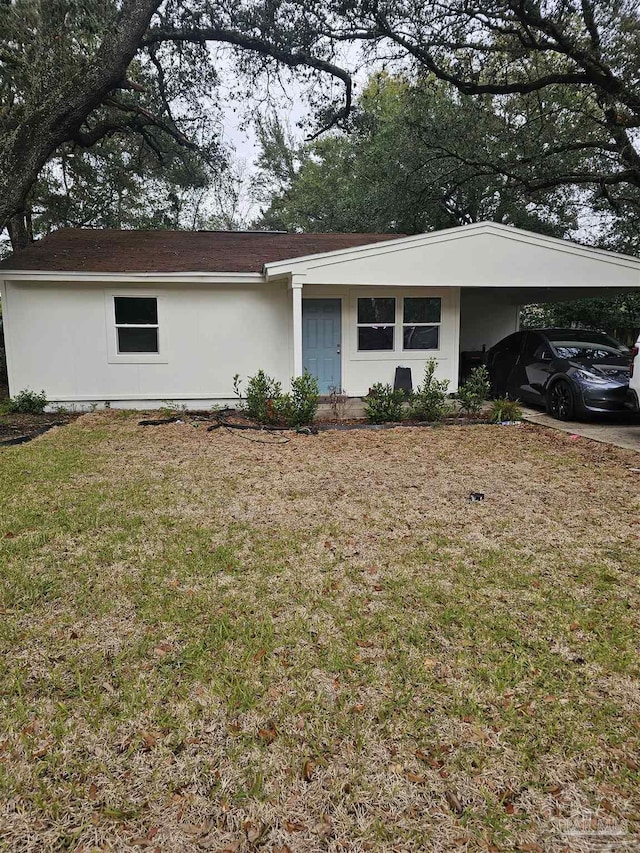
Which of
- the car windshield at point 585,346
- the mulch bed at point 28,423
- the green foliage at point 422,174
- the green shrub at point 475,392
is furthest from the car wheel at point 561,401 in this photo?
the mulch bed at point 28,423

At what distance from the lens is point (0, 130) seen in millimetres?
8930

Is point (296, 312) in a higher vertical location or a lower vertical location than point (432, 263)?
lower

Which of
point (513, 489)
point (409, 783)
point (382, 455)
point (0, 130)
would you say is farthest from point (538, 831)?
point (0, 130)

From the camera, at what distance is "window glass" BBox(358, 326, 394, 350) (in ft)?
35.7

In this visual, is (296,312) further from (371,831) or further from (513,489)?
(371,831)

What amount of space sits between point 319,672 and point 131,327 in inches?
357

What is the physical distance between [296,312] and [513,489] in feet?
18.0

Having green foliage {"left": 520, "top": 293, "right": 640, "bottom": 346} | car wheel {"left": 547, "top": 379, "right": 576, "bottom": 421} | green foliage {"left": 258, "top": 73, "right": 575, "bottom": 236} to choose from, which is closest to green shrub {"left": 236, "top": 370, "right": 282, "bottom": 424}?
car wheel {"left": 547, "top": 379, "right": 576, "bottom": 421}

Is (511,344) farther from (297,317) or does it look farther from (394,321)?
(297,317)

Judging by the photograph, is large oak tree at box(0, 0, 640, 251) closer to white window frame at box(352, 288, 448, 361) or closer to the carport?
the carport

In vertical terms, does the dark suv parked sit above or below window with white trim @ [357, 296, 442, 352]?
below

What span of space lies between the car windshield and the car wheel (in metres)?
0.55

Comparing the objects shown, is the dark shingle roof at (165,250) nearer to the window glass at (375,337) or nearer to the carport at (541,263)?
the window glass at (375,337)

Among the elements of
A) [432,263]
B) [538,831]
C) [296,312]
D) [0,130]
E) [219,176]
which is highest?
[219,176]
